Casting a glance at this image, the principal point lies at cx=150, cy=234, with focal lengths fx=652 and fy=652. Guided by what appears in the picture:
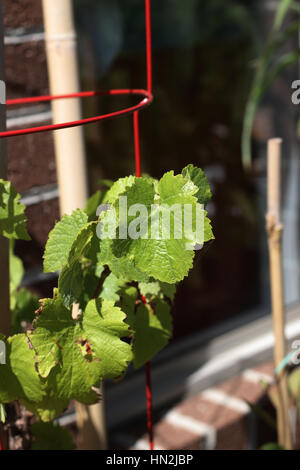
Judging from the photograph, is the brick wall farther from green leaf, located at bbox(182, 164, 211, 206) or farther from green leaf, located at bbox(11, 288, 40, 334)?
green leaf, located at bbox(182, 164, 211, 206)

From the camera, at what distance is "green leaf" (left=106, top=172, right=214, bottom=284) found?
57 centimetres

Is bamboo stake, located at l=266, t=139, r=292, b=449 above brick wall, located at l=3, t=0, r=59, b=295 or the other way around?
the other way around

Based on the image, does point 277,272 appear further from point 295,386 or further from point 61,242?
point 61,242

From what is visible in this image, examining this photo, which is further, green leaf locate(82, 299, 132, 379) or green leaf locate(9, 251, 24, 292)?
green leaf locate(9, 251, 24, 292)

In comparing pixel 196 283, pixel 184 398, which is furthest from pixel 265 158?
pixel 184 398

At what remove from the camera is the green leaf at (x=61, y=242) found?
628 mm

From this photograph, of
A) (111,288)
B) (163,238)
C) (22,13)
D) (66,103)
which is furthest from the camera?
(22,13)

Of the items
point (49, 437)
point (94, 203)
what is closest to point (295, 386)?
point (49, 437)

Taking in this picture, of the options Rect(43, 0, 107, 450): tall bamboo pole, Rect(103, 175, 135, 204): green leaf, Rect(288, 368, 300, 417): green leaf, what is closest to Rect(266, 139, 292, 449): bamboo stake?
Rect(288, 368, 300, 417): green leaf

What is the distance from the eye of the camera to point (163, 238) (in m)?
0.58

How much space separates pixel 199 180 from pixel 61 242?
15cm

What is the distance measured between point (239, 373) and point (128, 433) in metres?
0.39

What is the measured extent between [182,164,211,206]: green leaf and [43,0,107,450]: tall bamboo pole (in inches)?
16.4

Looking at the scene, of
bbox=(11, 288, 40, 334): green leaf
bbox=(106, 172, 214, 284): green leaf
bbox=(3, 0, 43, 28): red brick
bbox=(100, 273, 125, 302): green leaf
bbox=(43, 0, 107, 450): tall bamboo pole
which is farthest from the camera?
bbox=(3, 0, 43, 28): red brick
